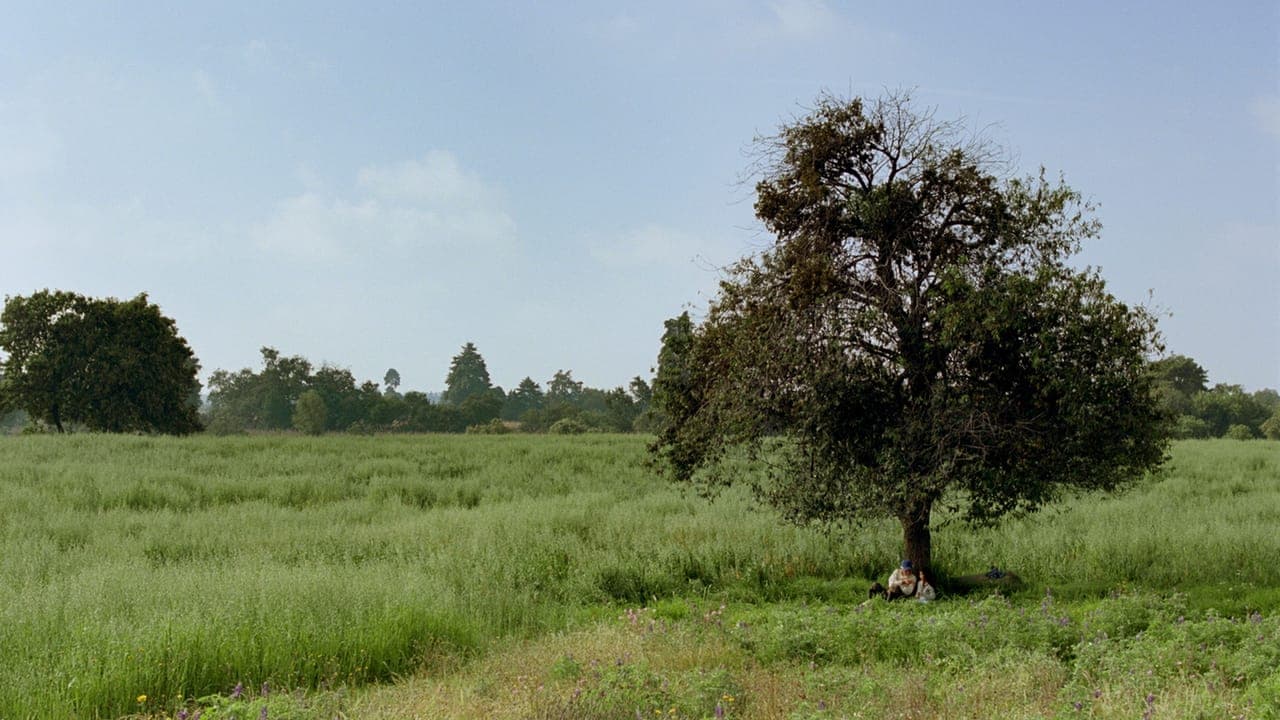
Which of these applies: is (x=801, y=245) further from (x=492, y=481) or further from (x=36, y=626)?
(x=492, y=481)

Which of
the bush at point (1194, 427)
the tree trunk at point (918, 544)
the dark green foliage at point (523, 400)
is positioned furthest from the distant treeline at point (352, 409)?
the tree trunk at point (918, 544)

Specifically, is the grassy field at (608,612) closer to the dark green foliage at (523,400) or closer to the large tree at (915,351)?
the large tree at (915,351)

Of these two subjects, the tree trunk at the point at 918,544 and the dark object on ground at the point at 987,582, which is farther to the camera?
the tree trunk at the point at 918,544

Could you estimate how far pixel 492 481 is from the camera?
2745 centimetres

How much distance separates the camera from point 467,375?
387 feet

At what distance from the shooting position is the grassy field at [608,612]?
7145 millimetres

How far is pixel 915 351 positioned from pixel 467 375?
110 m

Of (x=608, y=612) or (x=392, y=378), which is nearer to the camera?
(x=608, y=612)

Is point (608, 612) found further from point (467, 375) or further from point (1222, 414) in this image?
point (467, 375)

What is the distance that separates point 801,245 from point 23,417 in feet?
386

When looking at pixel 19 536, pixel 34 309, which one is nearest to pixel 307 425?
pixel 34 309

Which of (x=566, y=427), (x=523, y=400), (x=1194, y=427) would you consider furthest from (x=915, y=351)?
(x=523, y=400)

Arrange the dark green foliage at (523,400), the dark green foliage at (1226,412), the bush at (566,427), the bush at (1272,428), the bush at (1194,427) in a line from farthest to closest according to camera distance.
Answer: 1. the dark green foliage at (523,400)
2. the dark green foliage at (1226,412)
3. the bush at (1272,428)
4. the bush at (1194,427)
5. the bush at (566,427)

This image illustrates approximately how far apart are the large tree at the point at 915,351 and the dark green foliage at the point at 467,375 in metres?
107
